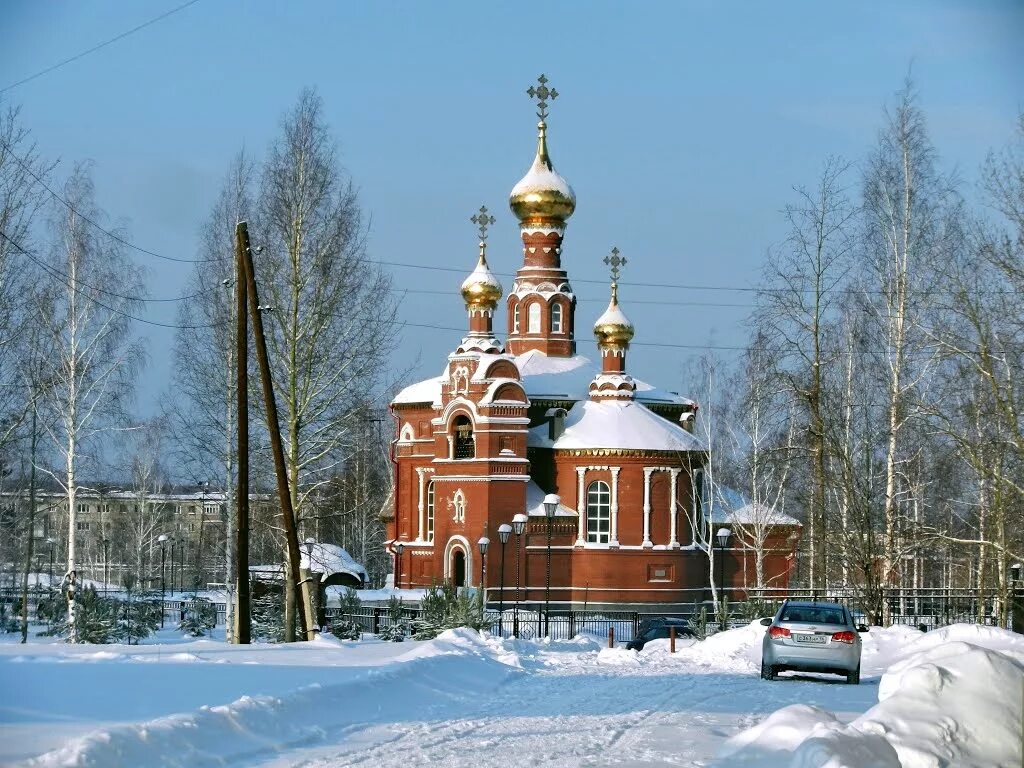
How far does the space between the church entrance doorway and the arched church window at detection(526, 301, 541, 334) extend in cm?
1069

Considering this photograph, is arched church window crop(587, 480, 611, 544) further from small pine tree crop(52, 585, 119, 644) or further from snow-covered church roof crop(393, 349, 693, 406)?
small pine tree crop(52, 585, 119, 644)

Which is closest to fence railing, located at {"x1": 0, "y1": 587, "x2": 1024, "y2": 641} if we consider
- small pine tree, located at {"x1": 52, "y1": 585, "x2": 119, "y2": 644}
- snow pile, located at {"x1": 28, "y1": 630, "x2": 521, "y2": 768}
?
small pine tree, located at {"x1": 52, "y1": 585, "x2": 119, "y2": 644}

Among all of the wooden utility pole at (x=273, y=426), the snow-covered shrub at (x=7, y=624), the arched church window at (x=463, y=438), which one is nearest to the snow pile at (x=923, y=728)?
the wooden utility pole at (x=273, y=426)

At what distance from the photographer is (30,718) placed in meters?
10.9

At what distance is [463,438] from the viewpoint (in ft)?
169

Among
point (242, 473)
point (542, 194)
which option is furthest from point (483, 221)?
point (242, 473)

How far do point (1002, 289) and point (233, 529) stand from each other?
721 inches

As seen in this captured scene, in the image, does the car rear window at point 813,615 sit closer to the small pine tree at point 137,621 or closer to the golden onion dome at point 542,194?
the small pine tree at point 137,621

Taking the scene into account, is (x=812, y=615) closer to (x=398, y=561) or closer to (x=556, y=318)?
(x=398, y=561)

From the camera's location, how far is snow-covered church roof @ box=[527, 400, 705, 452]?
5053cm

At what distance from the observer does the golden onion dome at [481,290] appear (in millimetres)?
53688

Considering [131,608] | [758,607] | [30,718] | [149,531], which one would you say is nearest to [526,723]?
[30,718]

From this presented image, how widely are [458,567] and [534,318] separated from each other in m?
11.4

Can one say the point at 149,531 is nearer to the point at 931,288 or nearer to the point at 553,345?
the point at 553,345
